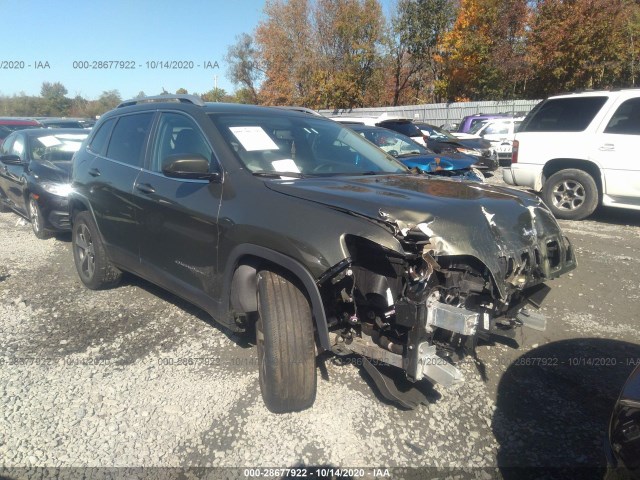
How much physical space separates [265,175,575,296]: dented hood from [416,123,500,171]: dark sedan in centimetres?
592

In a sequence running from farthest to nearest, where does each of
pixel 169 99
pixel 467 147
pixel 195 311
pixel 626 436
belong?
pixel 467 147 < pixel 195 311 < pixel 169 99 < pixel 626 436

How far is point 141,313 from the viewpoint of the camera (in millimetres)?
4496

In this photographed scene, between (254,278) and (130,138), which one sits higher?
(130,138)

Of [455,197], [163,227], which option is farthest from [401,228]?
[163,227]

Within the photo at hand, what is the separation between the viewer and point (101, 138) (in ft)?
16.0

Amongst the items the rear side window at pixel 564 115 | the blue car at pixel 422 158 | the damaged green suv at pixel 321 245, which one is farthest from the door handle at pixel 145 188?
the rear side window at pixel 564 115

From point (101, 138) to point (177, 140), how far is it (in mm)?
1540

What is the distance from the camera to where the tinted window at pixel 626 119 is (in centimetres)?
719

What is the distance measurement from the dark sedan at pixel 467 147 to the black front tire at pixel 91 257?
637 centimetres

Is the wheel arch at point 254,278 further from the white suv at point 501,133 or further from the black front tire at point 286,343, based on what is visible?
the white suv at point 501,133

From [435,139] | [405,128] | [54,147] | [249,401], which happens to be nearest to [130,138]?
[249,401]

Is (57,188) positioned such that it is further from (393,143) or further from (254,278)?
(393,143)

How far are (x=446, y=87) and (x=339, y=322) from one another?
107ft

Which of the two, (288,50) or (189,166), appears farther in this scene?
(288,50)
